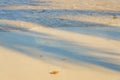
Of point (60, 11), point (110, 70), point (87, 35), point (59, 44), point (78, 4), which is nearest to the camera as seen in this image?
point (110, 70)

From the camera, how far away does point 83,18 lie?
787cm

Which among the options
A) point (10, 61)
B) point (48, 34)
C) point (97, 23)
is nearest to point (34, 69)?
point (10, 61)

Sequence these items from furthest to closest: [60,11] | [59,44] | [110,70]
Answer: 1. [60,11]
2. [59,44]
3. [110,70]

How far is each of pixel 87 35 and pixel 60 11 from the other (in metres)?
1.88

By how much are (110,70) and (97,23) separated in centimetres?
241

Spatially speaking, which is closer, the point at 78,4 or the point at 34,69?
the point at 34,69

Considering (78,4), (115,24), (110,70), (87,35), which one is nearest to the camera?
(110,70)

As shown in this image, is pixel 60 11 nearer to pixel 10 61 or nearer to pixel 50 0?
pixel 50 0

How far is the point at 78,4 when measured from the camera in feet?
29.8

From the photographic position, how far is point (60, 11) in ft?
27.6

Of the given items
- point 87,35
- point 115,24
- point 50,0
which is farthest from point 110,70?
point 50,0

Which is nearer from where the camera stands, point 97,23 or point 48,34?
point 48,34

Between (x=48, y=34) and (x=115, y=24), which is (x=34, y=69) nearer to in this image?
(x=48, y=34)

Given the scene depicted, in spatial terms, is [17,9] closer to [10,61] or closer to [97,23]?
[97,23]
